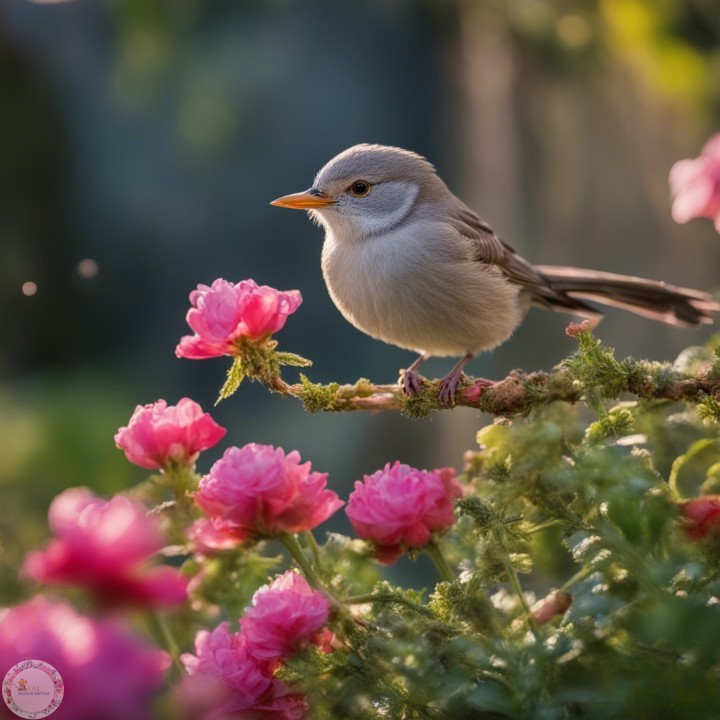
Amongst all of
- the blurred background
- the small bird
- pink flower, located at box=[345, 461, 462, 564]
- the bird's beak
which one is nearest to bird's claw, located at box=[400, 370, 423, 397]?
pink flower, located at box=[345, 461, 462, 564]

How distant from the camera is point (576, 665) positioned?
48.5 inches

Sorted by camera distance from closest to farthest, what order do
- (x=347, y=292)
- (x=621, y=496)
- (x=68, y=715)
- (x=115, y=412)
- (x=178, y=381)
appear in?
(x=68, y=715), (x=621, y=496), (x=347, y=292), (x=115, y=412), (x=178, y=381)

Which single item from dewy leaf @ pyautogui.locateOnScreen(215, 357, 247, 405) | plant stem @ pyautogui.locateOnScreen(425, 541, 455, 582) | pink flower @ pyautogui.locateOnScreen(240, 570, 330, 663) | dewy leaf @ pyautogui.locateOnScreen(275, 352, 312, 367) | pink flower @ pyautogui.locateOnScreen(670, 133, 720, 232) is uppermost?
pink flower @ pyautogui.locateOnScreen(670, 133, 720, 232)

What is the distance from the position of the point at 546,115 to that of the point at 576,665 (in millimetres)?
4069

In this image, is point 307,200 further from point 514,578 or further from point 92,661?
point 92,661

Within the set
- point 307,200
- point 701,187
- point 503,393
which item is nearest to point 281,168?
point 307,200

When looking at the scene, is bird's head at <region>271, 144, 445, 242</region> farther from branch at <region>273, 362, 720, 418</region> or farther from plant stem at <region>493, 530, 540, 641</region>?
plant stem at <region>493, 530, 540, 641</region>

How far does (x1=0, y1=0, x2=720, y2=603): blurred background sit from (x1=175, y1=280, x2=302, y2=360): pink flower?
2.78 metres

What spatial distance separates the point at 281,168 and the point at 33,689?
413 cm

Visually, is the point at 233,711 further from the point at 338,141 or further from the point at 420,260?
the point at 338,141

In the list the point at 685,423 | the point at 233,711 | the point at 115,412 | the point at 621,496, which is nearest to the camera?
the point at 621,496

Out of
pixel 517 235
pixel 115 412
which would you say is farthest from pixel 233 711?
pixel 517 235

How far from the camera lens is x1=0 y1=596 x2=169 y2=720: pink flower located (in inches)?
36.1

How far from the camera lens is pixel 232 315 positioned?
63.2 inches
